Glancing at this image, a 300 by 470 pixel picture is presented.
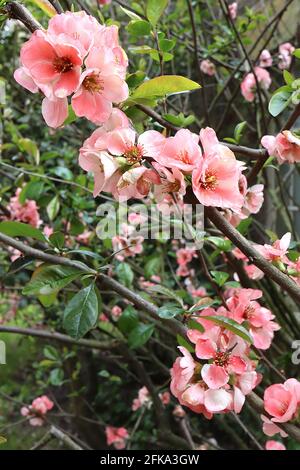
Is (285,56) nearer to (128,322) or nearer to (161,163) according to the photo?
(128,322)

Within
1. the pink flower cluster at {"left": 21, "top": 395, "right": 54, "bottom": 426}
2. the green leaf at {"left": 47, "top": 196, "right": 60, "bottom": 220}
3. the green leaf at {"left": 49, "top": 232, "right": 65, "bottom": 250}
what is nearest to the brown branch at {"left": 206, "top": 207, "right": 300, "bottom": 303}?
the green leaf at {"left": 49, "top": 232, "right": 65, "bottom": 250}

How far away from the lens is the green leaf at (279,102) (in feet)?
2.49

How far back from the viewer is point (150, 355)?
1.95 meters

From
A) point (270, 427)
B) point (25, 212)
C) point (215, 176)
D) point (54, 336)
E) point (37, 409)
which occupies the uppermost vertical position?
point (215, 176)

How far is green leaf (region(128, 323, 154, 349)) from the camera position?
129 cm

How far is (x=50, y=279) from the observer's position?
0.77 metres

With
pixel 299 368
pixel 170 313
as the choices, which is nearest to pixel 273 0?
pixel 299 368

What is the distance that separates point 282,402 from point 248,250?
24 cm

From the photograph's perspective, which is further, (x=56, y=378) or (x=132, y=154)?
(x=56, y=378)

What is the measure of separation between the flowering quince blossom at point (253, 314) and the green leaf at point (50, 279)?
0.27 m

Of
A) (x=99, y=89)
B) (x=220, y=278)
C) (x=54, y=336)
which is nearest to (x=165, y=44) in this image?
(x=99, y=89)
